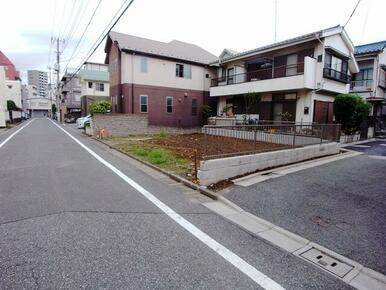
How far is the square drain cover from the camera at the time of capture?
296 centimetres

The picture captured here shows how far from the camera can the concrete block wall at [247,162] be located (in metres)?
6.15

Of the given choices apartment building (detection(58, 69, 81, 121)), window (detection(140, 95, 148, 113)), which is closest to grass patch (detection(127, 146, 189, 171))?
window (detection(140, 95, 148, 113))

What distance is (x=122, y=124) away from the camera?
18.3m

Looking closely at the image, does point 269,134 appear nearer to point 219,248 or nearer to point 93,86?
point 219,248

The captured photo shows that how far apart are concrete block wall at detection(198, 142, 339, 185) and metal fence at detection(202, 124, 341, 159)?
17cm

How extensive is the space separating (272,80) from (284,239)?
14.5 meters

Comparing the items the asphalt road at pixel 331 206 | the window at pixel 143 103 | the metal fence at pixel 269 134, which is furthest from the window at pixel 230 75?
the asphalt road at pixel 331 206

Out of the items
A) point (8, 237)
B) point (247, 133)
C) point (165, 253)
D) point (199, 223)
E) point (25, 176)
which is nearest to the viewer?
point (165, 253)

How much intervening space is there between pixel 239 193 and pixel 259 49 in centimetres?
1474

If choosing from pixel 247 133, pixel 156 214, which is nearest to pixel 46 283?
pixel 156 214

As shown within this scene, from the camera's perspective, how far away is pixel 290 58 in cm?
1672

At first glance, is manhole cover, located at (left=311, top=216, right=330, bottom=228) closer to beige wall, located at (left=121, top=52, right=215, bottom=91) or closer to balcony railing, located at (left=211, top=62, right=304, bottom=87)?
balcony railing, located at (left=211, top=62, right=304, bottom=87)

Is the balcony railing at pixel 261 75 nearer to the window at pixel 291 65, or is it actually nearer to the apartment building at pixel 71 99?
the window at pixel 291 65

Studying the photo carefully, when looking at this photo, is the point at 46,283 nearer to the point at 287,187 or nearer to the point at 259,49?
the point at 287,187
